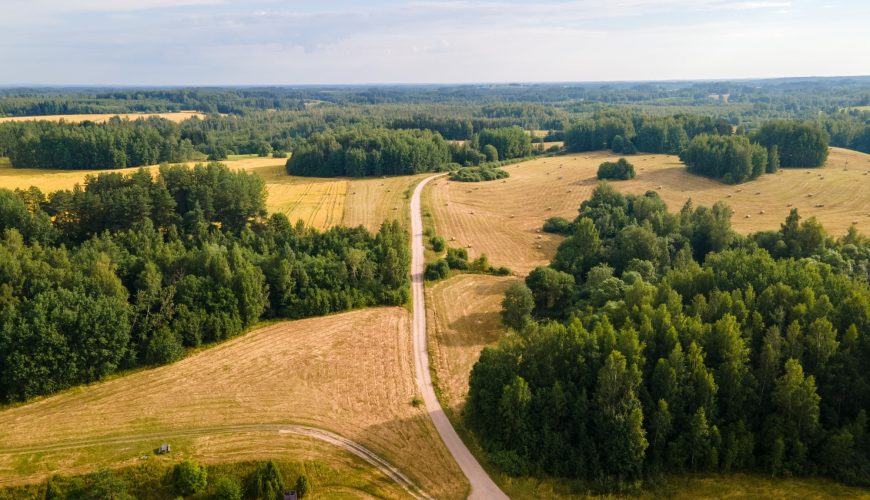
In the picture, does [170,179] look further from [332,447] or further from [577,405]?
[577,405]

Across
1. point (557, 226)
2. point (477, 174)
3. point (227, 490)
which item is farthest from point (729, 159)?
point (227, 490)

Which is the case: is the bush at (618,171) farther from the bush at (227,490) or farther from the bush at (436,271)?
the bush at (227,490)

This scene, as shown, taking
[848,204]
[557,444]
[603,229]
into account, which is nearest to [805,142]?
[848,204]

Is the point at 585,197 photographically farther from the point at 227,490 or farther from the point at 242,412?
the point at 227,490

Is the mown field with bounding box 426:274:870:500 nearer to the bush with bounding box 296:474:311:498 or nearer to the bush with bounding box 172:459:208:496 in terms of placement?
the bush with bounding box 296:474:311:498

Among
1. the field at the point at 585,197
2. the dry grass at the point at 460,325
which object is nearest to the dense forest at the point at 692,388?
→ the dry grass at the point at 460,325

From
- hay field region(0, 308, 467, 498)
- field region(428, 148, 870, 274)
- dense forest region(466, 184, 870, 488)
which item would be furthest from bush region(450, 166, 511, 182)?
dense forest region(466, 184, 870, 488)
